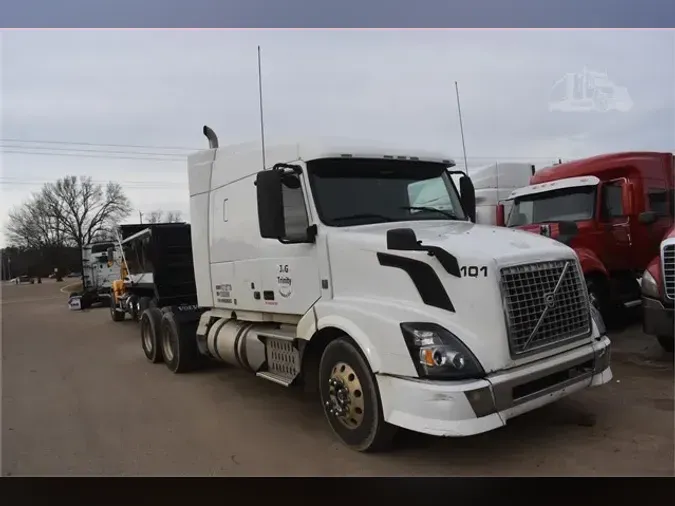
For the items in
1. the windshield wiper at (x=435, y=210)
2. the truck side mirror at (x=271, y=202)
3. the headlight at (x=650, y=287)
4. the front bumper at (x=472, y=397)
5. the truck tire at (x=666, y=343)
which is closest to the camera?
the front bumper at (x=472, y=397)

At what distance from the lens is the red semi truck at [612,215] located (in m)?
7.50

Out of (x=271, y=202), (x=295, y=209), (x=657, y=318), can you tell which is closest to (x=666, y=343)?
(x=657, y=318)

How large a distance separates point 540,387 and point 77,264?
20.0 metres

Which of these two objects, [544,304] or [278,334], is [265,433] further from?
[544,304]

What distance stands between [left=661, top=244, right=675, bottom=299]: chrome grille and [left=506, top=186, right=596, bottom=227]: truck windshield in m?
2.23

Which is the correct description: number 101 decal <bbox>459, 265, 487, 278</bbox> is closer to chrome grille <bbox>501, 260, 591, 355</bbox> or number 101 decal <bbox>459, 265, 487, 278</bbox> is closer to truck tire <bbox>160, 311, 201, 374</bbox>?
chrome grille <bbox>501, 260, 591, 355</bbox>

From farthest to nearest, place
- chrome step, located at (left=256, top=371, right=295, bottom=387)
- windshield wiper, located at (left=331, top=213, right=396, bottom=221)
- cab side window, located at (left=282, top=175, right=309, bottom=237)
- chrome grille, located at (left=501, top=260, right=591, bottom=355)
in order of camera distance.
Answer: chrome step, located at (left=256, top=371, right=295, bottom=387) < cab side window, located at (left=282, top=175, right=309, bottom=237) < windshield wiper, located at (left=331, top=213, right=396, bottom=221) < chrome grille, located at (left=501, top=260, right=591, bottom=355)

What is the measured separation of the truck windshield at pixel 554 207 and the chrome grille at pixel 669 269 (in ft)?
7.30

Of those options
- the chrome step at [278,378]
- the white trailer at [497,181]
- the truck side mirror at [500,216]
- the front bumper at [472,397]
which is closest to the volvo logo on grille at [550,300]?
the front bumper at [472,397]

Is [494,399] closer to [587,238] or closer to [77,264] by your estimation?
[587,238]

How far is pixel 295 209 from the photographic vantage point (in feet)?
14.4

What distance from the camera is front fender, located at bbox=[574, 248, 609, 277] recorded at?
7.14 m

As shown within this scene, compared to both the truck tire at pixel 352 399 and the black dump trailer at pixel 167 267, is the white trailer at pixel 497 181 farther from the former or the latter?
the truck tire at pixel 352 399

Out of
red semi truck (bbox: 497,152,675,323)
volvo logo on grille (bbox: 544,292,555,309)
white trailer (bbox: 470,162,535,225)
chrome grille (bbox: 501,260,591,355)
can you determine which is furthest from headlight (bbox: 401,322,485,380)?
→ white trailer (bbox: 470,162,535,225)
